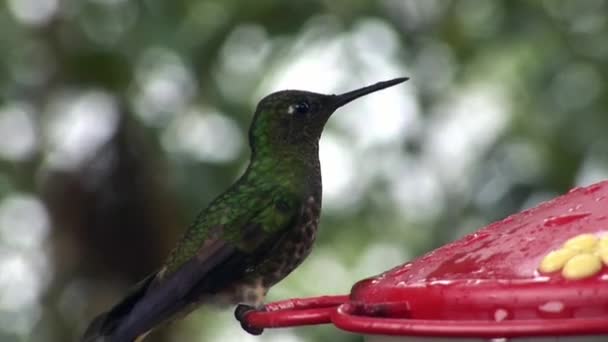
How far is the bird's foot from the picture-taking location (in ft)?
8.43

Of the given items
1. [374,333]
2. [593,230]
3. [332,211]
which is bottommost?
[332,211]

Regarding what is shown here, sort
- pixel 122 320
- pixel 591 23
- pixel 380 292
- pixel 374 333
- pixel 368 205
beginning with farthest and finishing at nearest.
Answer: pixel 368 205 → pixel 591 23 → pixel 122 320 → pixel 380 292 → pixel 374 333

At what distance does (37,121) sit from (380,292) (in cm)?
388

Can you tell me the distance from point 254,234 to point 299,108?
0.39 m

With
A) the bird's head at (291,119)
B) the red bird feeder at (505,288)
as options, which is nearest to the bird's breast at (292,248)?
the bird's head at (291,119)

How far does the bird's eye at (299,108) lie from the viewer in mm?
3209

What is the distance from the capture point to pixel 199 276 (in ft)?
9.40

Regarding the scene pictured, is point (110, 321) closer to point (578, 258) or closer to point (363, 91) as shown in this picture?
point (363, 91)

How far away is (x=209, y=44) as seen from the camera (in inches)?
201

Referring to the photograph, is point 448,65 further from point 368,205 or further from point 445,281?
point 445,281

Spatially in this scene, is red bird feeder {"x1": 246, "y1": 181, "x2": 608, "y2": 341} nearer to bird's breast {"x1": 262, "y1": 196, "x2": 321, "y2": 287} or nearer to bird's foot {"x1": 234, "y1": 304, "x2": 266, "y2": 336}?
bird's foot {"x1": 234, "y1": 304, "x2": 266, "y2": 336}

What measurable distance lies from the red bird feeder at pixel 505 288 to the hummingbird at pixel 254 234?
23.8 inches

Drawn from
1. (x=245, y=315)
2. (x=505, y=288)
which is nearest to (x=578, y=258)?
(x=505, y=288)

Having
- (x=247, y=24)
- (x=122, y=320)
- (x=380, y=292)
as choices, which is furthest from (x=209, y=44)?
(x=380, y=292)
